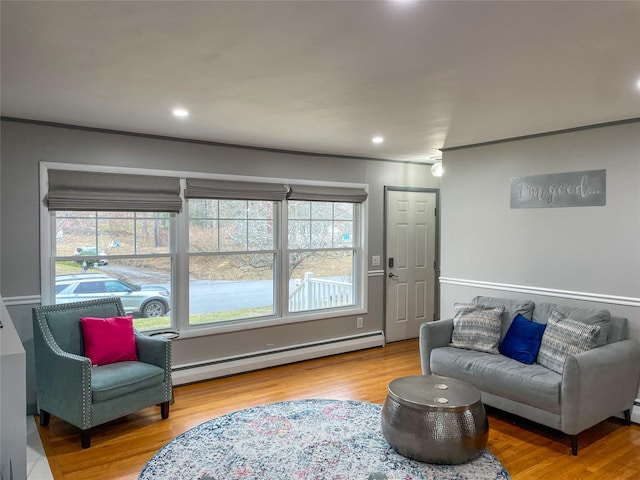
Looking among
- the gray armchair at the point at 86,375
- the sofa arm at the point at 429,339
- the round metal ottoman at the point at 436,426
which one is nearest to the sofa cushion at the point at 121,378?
the gray armchair at the point at 86,375

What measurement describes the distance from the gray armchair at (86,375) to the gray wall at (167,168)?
0.39m

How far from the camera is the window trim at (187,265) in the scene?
3.77m

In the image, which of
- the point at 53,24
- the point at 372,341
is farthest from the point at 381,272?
the point at 53,24

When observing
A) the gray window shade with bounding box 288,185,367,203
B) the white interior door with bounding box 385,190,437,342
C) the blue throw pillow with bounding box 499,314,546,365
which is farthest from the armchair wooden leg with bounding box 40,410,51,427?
the white interior door with bounding box 385,190,437,342

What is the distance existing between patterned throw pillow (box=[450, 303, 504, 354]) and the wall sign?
3.38ft

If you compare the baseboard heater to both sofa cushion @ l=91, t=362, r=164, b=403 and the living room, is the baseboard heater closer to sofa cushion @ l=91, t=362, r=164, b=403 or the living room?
the living room

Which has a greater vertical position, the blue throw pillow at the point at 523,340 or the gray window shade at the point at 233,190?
the gray window shade at the point at 233,190

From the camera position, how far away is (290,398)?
4.01 metres

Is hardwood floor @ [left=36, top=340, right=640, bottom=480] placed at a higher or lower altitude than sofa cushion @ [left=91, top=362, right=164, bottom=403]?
lower

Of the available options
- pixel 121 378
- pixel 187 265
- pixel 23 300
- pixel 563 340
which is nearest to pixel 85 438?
pixel 121 378

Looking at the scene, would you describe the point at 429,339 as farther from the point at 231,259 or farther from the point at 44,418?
the point at 44,418

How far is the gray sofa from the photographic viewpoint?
3.10 metres

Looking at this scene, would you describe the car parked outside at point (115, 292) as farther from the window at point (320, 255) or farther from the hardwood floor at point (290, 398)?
the window at point (320, 255)

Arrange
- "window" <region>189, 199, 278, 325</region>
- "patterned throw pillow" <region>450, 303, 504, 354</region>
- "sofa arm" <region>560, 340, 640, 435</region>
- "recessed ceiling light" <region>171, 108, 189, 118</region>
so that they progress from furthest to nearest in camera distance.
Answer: "window" <region>189, 199, 278, 325</region>, "patterned throw pillow" <region>450, 303, 504, 354</region>, "recessed ceiling light" <region>171, 108, 189, 118</region>, "sofa arm" <region>560, 340, 640, 435</region>
